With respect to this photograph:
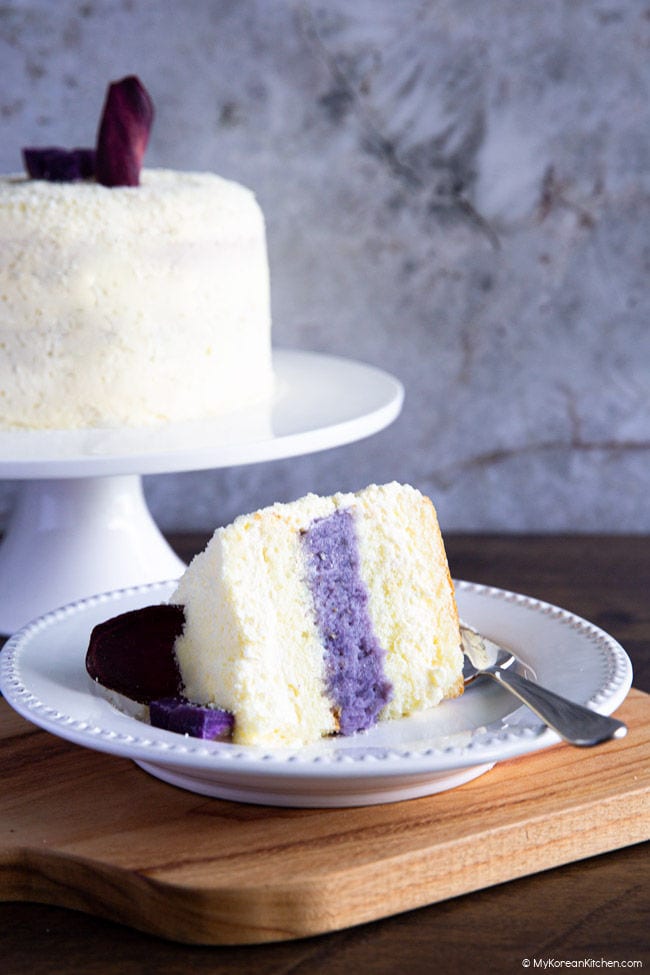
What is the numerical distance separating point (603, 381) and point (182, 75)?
541 millimetres

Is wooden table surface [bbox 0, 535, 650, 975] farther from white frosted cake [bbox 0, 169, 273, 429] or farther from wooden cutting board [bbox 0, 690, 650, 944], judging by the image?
white frosted cake [bbox 0, 169, 273, 429]

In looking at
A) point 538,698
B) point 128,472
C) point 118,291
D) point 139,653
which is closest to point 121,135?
point 118,291

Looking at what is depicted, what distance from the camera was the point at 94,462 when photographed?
0.92m

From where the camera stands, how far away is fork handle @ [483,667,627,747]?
64 centimetres

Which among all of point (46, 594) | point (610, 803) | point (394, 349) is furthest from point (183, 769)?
point (394, 349)

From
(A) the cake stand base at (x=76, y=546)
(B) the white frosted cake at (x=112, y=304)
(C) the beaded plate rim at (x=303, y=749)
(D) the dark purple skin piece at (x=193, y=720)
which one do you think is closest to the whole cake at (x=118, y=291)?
(B) the white frosted cake at (x=112, y=304)

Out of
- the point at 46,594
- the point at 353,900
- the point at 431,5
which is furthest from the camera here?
the point at 431,5

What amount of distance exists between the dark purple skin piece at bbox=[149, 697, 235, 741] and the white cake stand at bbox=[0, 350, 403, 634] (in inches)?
10.8

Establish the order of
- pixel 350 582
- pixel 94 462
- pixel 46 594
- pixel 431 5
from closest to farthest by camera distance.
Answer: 1. pixel 350 582
2. pixel 94 462
3. pixel 46 594
4. pixel 431 5

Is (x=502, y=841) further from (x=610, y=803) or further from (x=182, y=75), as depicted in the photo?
(x=182, y=75)

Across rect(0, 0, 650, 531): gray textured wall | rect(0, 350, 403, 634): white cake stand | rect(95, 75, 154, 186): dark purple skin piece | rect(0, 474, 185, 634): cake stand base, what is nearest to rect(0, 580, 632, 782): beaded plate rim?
rect(0, 350, 403, 634): white cake stand

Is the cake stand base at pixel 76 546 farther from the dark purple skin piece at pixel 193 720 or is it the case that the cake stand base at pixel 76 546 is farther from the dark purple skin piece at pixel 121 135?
the dark purple skin piece at pixel 193 720

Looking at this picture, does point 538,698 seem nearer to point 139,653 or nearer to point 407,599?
point 407,599

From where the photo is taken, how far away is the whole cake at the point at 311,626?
71 cm
